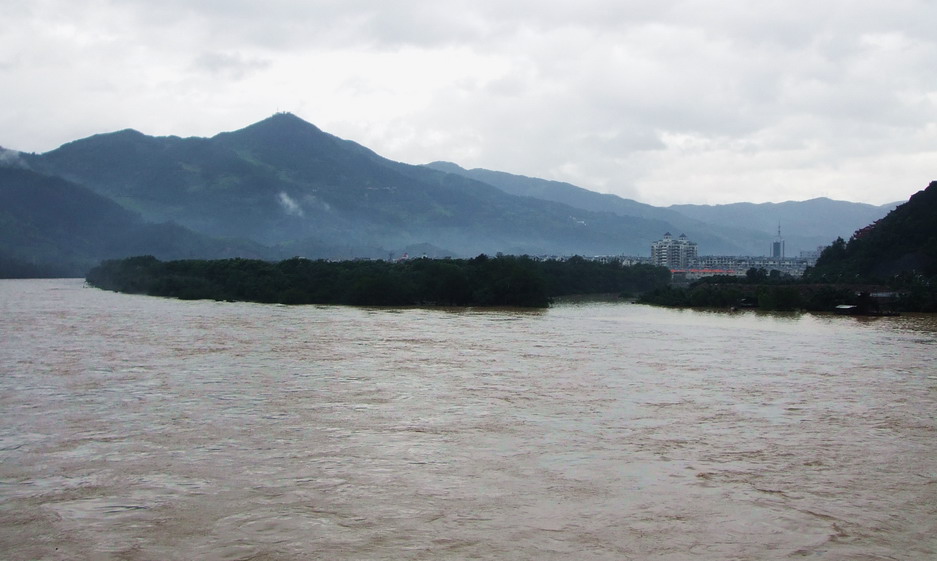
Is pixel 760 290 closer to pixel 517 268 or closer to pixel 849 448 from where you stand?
pixel 517 268

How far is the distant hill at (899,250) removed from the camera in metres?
53.9

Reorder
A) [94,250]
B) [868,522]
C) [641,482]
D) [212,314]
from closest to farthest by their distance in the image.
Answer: [868,522] → [641,482] → [212,314] → [94,250]

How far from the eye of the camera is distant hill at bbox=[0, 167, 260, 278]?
445ft

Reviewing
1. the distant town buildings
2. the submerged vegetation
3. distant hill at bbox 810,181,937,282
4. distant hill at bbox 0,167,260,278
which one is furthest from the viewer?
distant hill at bbox 0,167,260,278

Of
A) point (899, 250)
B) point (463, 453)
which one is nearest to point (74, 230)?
point (899, 250)

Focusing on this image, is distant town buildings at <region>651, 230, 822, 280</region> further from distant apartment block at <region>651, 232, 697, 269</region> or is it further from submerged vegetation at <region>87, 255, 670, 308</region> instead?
submerged vegetation at <region>87, 255, 670, 308</region>

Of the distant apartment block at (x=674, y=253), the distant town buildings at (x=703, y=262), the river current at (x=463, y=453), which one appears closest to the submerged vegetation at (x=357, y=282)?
the river current at (x=463, y=453)

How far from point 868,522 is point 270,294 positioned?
4633 cm

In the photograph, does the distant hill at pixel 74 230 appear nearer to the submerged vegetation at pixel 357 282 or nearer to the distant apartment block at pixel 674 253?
the submerged vegetation at pixel 357 282

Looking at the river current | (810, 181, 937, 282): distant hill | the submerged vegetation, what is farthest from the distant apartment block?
the river current

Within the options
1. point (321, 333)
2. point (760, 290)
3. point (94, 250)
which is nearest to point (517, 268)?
point (760, 290)

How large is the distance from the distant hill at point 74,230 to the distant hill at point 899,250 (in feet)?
343

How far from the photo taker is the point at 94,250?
495 ft

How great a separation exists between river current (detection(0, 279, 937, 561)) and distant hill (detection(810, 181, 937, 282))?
110ft
